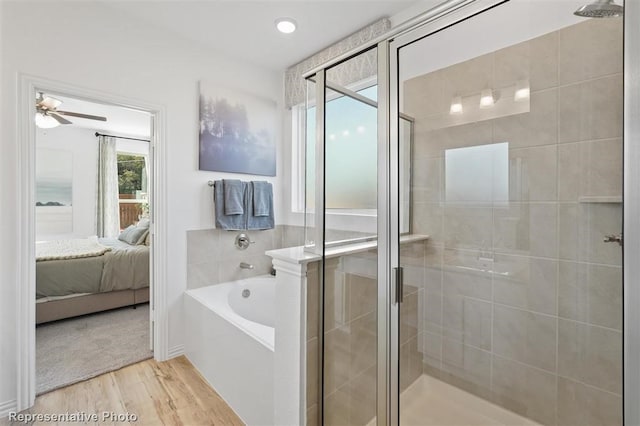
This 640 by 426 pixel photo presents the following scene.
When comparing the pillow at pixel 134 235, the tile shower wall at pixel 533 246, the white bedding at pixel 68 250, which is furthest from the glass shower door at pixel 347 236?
the pillow at pixel 134 235

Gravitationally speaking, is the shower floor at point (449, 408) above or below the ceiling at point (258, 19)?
below

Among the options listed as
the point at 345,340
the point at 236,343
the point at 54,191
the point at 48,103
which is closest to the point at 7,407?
the point at 236,343

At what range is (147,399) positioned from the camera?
181 cm

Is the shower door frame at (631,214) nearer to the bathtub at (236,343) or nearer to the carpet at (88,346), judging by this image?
the bathtub at (236,343)

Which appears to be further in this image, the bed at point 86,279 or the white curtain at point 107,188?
the white curtain at point 107,188

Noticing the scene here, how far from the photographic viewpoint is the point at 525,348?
1.50 meters

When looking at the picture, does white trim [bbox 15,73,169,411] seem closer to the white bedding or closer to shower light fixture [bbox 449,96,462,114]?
the white bedding

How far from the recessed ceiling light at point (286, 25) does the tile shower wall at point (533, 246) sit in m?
1.14

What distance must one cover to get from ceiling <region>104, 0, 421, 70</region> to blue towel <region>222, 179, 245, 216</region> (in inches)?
44.8

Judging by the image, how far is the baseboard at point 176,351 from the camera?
2277 millimetres

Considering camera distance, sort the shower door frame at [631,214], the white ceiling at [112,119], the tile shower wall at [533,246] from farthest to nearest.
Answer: the white ceiling at [112,119], the tile shower wall at [533,246], the shower door frame at [631,214]

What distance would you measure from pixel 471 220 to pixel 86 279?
11.6ft

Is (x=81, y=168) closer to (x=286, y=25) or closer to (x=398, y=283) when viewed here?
(x=286, y=25)

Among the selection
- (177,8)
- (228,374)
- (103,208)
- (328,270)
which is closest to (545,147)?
(328,270)
